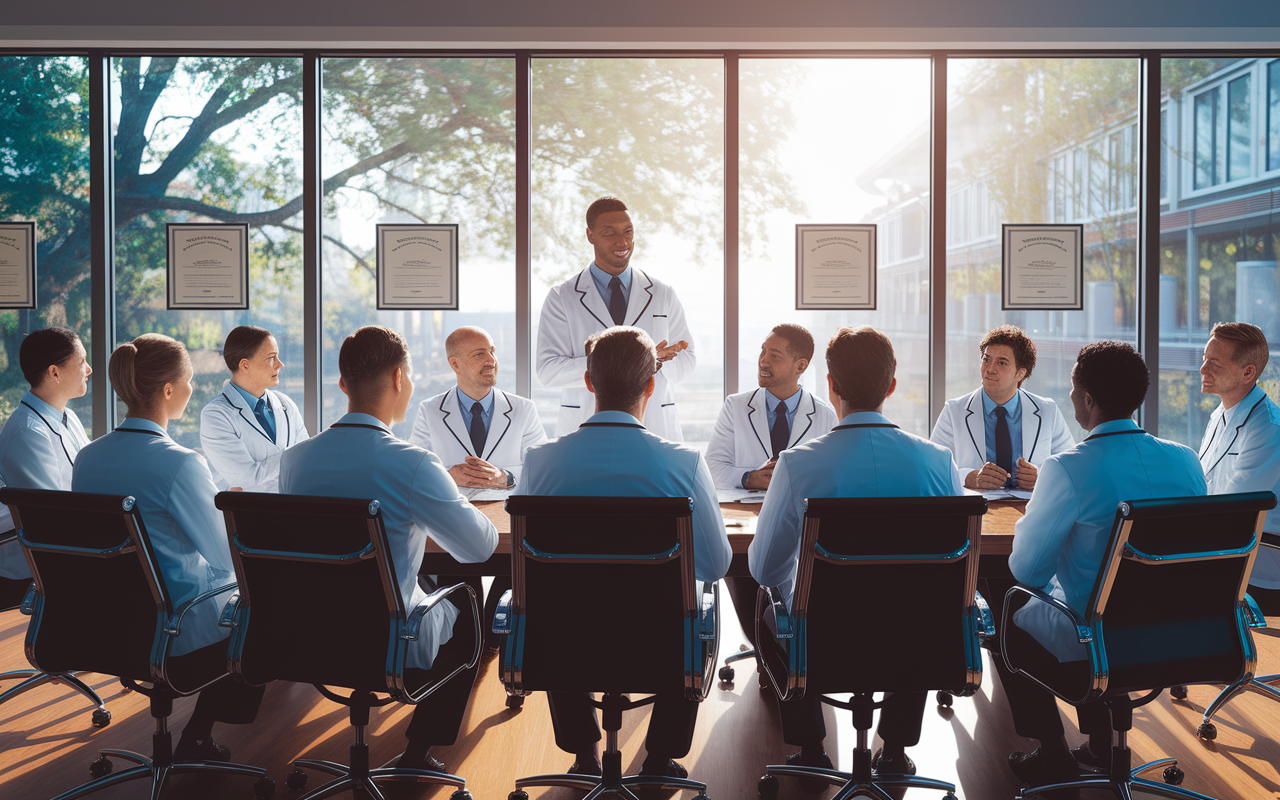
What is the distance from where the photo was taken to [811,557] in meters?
1.95

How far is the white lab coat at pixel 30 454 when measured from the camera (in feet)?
9.65

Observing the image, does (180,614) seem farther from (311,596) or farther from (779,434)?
(779,434)

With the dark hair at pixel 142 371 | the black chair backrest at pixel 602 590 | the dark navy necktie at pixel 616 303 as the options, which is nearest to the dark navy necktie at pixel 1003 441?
the dark navy necktie at pixel 616 303

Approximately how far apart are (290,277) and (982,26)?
4.29 meters

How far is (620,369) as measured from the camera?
2223mm

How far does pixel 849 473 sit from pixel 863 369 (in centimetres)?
31

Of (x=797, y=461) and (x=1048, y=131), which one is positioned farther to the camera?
(x=1048, y=131)

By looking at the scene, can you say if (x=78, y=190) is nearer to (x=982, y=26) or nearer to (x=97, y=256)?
(x=97, y=256)

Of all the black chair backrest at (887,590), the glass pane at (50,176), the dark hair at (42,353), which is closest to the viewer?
the black chair backrest at (887,590)

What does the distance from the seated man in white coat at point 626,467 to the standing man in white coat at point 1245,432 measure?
81.8 inches

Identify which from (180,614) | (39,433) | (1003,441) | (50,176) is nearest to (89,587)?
(180,614)

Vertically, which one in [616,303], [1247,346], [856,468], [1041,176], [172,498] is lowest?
[172,498]

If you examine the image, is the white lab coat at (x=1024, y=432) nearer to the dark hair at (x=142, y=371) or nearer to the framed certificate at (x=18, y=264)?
the dark hair at (x=142, y=371)

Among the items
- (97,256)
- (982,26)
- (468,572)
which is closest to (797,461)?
(468,572)
